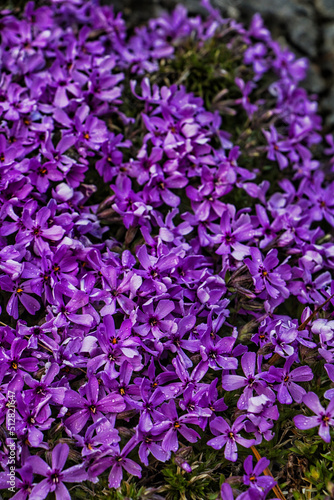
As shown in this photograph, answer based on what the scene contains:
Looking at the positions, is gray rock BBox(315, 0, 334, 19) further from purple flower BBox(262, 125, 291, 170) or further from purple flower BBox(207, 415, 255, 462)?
purple flower BBox(207, 415, 255, 462)

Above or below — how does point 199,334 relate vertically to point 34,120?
below

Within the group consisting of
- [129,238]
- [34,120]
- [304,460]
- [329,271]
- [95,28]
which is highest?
[95,28]

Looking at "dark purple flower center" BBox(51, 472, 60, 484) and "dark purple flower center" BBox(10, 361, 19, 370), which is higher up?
"dark purple flower center" BBox(10, 361, 19, 370)

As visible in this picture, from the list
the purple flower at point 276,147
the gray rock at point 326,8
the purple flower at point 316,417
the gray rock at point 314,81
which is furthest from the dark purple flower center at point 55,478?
the gray rock at point 326,8

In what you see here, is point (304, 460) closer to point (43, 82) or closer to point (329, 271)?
point (329, 271)

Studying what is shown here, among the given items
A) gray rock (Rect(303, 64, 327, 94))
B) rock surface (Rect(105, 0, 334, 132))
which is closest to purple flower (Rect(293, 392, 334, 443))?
rock surface (Rect(105, 0, 334, 132))

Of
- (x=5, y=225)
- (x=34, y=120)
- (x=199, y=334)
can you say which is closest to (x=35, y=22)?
(x=34, y=120)

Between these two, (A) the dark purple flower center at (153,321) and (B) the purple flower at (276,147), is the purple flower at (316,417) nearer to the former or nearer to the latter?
(A) the dark purple flower center at (153,321)
